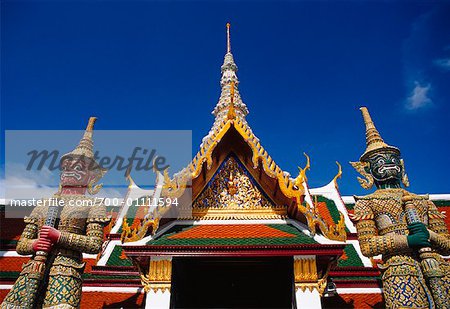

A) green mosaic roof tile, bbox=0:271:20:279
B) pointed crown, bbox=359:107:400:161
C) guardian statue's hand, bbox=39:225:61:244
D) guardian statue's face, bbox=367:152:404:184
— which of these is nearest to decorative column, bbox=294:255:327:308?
guardian statue's face, bbox=367:152:404:184

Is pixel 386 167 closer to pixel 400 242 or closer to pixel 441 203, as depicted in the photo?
pixel 400 242

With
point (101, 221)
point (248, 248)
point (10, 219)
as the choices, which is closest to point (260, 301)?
point (248, 248)

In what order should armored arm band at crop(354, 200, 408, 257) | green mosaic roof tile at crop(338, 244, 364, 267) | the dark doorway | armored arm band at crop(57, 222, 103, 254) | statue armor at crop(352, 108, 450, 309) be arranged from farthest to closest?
green mosaic roof tile at crop(338, 244, 364, 267) < the dark doorway < armored arm band at crop(57, 222, 103, 254) < armored arm band at crop(354, 200, 408, 257) < statue armor at crop(352, 108, 450, 309)

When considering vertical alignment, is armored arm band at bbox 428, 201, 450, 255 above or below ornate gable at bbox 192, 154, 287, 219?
below

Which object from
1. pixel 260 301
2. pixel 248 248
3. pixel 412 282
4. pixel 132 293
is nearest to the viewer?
pixel 412 282

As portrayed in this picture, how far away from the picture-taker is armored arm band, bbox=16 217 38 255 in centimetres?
507

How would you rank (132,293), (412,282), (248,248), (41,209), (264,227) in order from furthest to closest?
(132,293) < (264,227) < (41,209) < (248,248) < (412,282)

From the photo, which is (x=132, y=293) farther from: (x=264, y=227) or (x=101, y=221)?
(x=264, y=227)

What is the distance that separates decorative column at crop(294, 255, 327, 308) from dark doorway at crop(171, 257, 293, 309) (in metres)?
1.13

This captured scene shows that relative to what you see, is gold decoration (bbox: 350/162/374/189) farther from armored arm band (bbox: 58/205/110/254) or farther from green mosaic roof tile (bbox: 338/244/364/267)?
armored arm band (bbox: 58/205/110/254)

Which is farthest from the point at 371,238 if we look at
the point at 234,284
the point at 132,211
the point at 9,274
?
the point at 9,274

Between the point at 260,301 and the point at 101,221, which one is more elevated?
the point at 101,221

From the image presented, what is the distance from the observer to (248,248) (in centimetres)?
512

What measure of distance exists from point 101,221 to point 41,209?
3.26 feet
